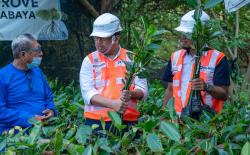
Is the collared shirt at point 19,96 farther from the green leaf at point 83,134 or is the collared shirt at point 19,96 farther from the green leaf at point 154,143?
the green leaf at point 154,143

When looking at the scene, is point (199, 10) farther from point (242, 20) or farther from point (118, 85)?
point (242, 20)

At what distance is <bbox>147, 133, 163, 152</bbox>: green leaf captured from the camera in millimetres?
3426

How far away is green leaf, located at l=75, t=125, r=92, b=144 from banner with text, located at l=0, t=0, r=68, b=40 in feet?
15.8

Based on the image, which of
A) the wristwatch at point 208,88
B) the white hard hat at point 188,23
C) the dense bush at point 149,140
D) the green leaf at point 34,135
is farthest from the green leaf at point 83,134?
the white hard hat at point 188,23

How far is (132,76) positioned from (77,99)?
113 inches

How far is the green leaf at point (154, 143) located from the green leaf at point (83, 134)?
15.0 inches

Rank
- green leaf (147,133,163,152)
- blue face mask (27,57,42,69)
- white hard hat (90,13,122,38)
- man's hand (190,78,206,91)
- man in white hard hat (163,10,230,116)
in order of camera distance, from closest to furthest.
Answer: green leaf (147,133,163,152)
man's hand (190,78,206,91)
man in white hard hat (163,10,230,116)
white hard hat (90,13,122,38)
blue face mask (27,57,42,69)

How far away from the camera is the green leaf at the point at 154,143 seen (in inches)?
135

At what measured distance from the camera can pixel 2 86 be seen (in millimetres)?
4836

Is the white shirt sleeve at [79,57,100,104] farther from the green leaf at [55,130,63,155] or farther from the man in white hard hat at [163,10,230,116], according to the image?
the green leaf at [55,130,63,155]

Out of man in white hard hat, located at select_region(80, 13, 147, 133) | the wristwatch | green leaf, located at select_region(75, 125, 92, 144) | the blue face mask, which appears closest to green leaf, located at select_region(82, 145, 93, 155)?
green leaf, located at select_region(75, 125, 92, 144)

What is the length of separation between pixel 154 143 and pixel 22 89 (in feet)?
5.95

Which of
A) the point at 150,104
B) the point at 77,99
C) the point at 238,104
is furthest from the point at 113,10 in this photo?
the point at 238,104

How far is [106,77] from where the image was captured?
186 inches
